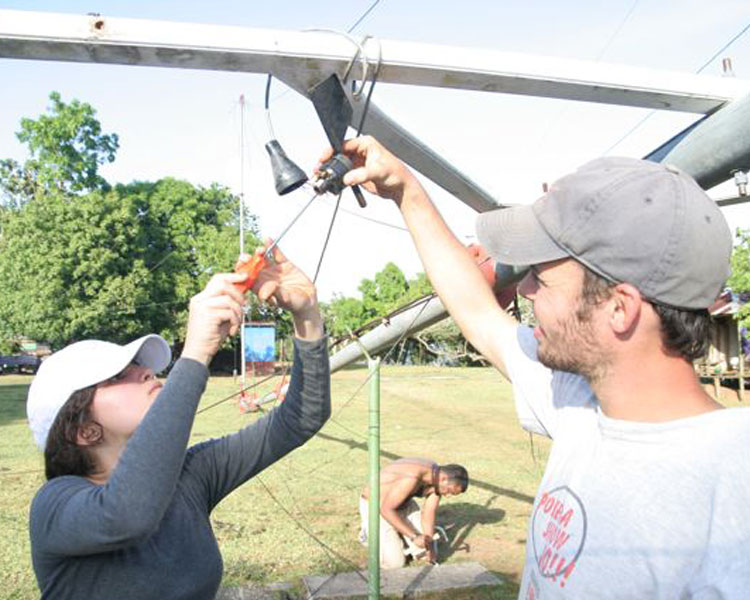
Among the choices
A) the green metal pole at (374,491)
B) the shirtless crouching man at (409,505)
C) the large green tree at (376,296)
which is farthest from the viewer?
the large green tree at (376,296)

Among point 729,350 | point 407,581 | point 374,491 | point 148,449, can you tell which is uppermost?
point 148,449

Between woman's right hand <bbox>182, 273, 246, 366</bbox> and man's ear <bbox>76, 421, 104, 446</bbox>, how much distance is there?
15.9 inches

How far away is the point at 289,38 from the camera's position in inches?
74.2

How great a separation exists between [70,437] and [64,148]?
4214 cm

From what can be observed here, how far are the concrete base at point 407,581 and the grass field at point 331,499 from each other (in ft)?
0.97

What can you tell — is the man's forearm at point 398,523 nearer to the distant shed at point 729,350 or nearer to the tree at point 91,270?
the distant shed at point 729,350

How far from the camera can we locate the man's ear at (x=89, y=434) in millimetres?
1922

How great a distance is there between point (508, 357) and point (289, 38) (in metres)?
1.07

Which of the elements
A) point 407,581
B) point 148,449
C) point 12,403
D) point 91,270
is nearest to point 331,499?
point 407,581

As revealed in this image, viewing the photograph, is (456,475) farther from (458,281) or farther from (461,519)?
(458,281)

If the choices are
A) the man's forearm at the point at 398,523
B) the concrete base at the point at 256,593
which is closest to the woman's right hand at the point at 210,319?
the concrete base at the point at 256,593

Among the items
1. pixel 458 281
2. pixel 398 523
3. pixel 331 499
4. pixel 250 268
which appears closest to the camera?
pixel 250 268

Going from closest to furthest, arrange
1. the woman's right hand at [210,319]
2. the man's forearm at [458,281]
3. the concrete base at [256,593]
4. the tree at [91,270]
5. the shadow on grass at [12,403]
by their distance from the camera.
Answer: the woman's right hand at [210,319] → the man's forearm at [458,281] → the concrete base at [256,593] → the shadow on grass at [12,403] → the tree at [91,270]

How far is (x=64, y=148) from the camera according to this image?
39844 millimetres
